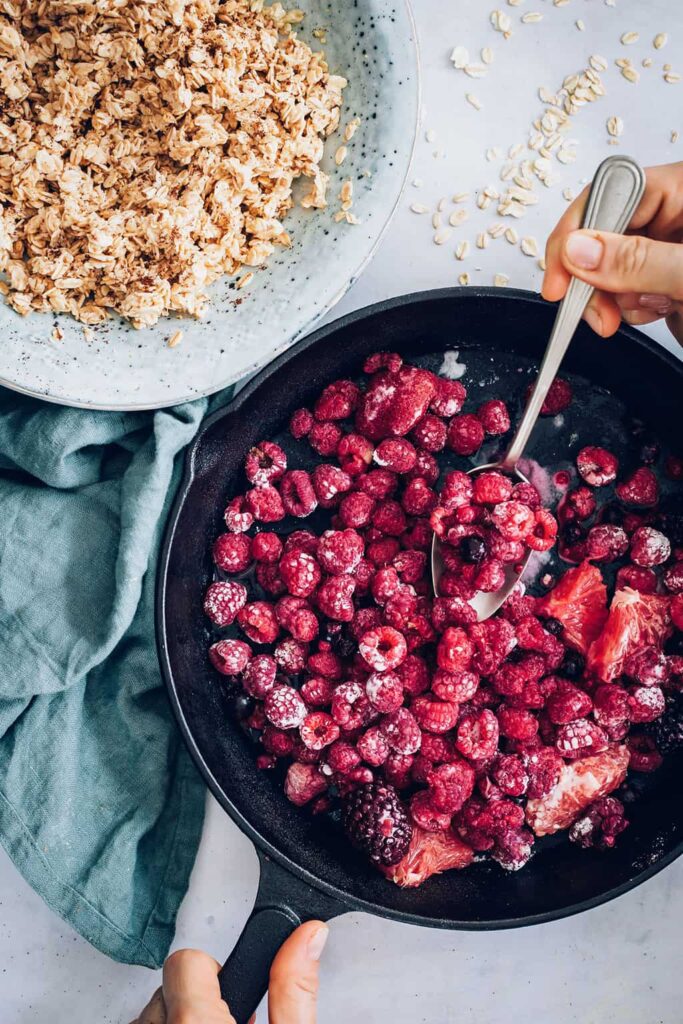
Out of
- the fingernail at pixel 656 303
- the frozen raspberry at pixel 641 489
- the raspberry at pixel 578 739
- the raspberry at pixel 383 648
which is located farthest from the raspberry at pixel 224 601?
the fingernail at pixel 656 303

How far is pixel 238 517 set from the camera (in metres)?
1.32

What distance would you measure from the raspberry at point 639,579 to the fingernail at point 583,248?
52 centimetres

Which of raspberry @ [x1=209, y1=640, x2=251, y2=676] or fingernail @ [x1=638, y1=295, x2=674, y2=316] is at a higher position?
fingernail @ [x1=638, y1=295, x2=674, y2=316]

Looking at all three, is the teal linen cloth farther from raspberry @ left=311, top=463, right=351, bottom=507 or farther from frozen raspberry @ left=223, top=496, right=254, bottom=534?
raspberry @ left=311, top=463, right=351, bottom=507

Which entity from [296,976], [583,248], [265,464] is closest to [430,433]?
[265,464]

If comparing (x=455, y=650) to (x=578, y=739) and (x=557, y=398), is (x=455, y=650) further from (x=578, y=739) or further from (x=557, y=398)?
(x=557, y=398)

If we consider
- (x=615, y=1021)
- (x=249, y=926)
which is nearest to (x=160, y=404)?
(x=249, y=926)

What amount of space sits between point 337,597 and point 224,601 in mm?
192

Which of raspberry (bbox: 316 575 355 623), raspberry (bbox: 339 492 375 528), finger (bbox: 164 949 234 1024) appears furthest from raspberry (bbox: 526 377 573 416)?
finger (bbox: 164 949 234 1024)

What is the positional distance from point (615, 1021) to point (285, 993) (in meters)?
0.65

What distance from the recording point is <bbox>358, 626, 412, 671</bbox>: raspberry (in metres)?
1.20

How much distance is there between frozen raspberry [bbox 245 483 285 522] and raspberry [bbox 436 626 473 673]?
34 cm

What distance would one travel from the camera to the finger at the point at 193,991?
3.59 feet

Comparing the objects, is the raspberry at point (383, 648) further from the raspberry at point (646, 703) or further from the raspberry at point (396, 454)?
the raspberry at point (646, 703)
